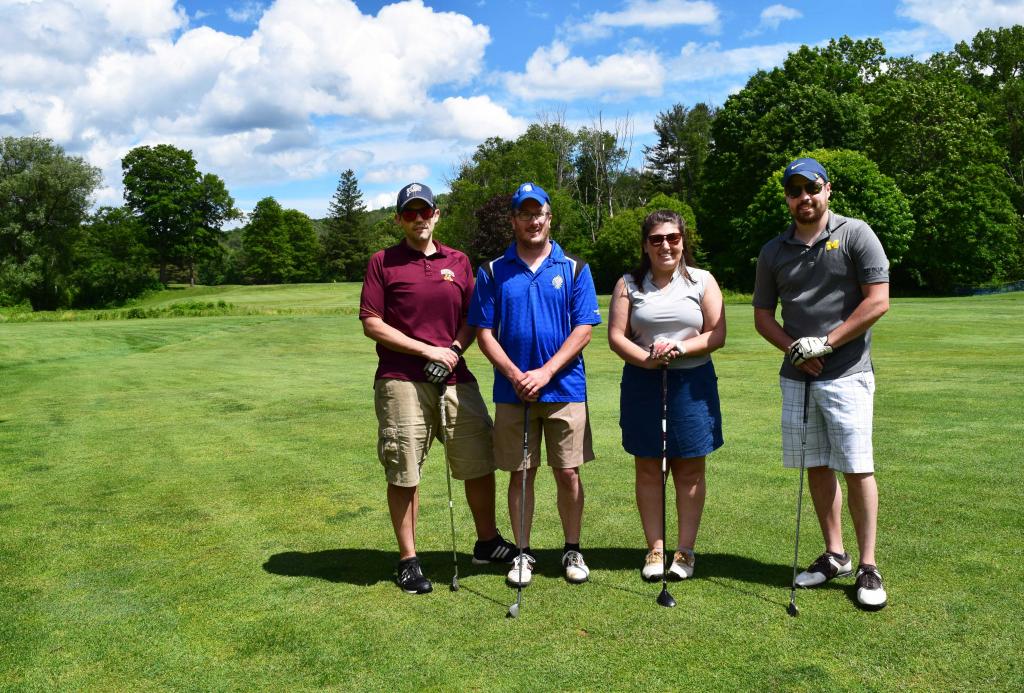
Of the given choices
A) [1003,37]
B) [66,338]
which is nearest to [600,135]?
[1003,37]

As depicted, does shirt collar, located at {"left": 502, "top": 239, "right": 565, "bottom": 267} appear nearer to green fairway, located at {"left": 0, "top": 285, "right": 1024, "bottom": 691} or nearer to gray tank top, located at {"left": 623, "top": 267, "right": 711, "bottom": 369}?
gray tank top, located at {"left": 623, "top": 267, "right": 711, "bottom": 369}

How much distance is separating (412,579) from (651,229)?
90.6 inches

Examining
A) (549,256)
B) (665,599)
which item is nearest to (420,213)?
(549,256)

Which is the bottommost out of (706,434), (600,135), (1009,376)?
(1009,376)

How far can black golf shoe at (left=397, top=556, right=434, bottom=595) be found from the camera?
14.7 ft

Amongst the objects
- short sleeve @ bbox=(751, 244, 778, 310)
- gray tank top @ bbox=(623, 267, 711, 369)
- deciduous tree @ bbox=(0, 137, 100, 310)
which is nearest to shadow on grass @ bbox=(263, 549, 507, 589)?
gray tank top @ bbox=(623, 267, 711, 369)

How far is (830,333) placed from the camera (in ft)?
14.0

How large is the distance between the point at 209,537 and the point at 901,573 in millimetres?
4195

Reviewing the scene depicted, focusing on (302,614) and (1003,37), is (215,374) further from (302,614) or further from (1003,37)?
(1003,37)

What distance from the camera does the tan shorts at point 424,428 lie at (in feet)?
15.4

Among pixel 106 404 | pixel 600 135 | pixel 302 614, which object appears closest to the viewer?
pixel 302 614

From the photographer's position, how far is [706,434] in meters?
4.61

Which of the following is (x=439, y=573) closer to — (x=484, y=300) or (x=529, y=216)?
(x=484, y=300)

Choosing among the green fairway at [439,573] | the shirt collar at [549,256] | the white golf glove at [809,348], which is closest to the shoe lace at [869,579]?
the green fairway at [439,573]
